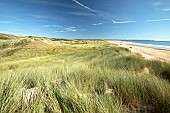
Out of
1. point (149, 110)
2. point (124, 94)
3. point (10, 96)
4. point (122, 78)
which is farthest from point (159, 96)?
point (10, 96)

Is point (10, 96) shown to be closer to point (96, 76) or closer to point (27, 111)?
point (27, 111)

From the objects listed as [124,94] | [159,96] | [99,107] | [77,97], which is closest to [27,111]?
[77,97]

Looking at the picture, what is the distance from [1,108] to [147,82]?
9.37ft

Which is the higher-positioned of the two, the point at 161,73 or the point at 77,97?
the point at 77,97

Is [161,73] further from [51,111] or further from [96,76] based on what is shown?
[51,111]

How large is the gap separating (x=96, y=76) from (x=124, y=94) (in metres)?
1.38

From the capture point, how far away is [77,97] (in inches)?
126

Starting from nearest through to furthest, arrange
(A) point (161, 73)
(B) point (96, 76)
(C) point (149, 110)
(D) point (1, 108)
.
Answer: (D) point (1, 108) → (C) point (149, 110) → (B) point (96, 76) → (A) point (161, 73)

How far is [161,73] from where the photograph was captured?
23.7 ft

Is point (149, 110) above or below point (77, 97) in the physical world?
below

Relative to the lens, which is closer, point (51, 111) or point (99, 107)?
point (99, 107)

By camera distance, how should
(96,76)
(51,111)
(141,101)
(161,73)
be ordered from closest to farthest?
(51,111)
(141,101)
(96,76)
(161,73)

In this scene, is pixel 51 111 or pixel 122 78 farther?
pixel 122 78

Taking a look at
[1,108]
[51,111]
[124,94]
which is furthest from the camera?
[124,94]
